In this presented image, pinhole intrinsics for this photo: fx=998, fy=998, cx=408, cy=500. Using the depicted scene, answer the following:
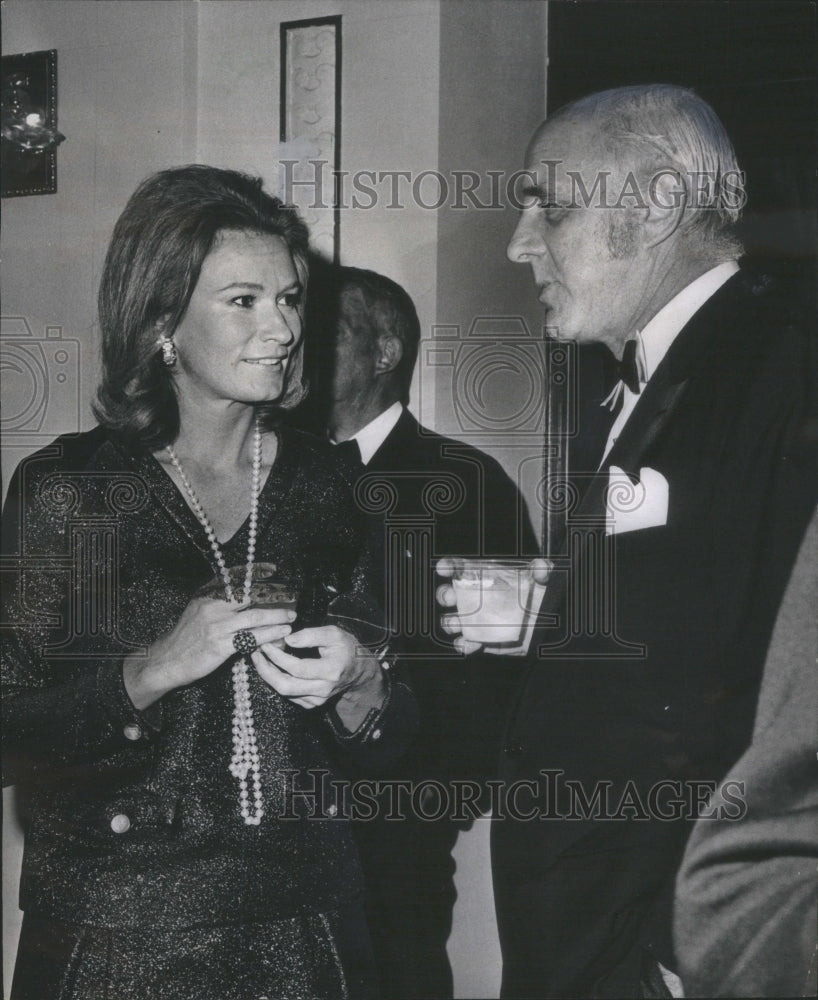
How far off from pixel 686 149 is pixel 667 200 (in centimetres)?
7

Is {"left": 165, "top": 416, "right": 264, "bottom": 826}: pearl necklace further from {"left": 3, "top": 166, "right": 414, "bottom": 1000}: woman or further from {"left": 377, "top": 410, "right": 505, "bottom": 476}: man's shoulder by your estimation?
{"left": 377, "top": 410, "right": 505, "bottom": 476}: man's shoulder

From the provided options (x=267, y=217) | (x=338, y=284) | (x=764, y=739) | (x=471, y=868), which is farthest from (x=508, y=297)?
(x=471, y=868)

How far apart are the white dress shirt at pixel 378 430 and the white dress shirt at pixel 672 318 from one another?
0.36 metres

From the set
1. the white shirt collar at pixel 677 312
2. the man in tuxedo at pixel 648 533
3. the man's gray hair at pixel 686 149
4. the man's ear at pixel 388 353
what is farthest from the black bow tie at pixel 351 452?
the man's gray hair at pixel 686 149

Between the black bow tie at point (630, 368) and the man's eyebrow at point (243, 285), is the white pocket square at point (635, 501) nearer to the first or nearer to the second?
the black bow tie at point (630, 368)

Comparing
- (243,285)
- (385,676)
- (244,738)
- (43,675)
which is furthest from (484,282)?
(43,675)

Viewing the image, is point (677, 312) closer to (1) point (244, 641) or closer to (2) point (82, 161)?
(1) point (244, 641)

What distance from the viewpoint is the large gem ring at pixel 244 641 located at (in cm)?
131

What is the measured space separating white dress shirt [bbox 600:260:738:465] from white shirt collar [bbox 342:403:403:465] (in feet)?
1.18

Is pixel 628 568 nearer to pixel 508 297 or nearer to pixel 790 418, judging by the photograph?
pixel 790 418

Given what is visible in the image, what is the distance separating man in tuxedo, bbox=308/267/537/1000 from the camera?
4.81 feet

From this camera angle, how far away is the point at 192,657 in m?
1.31

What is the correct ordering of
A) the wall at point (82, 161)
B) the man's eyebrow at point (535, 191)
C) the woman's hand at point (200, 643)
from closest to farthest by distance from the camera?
1. the woman's hand at point (200, 643)
2. the man's eyebrow at point (535, 191)
3. the wall at point (82, 161)

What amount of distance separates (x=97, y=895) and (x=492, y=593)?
26.5 inches
